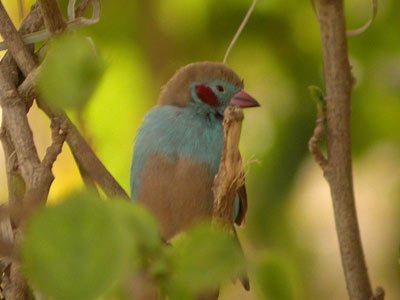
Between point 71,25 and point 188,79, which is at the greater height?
point 71,25

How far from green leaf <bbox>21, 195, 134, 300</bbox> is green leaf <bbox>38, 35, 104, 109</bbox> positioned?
48 mm

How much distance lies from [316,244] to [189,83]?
13.1 inches

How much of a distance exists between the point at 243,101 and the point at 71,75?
0.74 meters

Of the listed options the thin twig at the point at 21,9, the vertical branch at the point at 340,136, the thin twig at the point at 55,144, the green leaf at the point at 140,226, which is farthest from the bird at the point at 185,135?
the green leaf at the point at 140,226

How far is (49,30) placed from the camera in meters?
0.34

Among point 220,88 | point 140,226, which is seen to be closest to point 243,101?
point 220,88

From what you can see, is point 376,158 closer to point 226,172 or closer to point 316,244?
point 316,244

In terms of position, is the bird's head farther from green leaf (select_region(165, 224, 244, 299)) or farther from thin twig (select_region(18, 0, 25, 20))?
green leaf (select_region(165, 224, 244, 299))

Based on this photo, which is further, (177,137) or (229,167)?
(177,137)

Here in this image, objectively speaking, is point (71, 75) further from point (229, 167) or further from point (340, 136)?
point (340, 136)

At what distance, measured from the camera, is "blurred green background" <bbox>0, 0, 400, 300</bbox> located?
2.93ft

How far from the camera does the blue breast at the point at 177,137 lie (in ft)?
3.12

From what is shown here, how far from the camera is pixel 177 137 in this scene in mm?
981

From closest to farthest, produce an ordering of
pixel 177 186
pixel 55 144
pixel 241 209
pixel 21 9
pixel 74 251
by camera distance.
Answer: pixel 74 251 → pixel 55 144 → pixel 21 9 → pixel 241 209 → pixel 177 186
